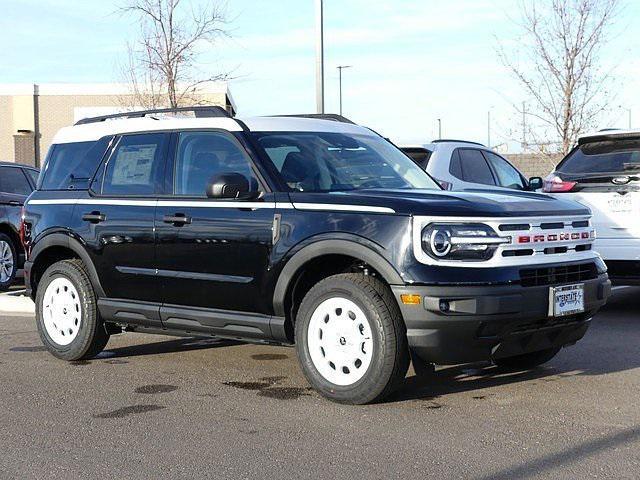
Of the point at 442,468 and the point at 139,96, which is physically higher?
the point at 139,96

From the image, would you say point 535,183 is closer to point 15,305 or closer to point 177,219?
point 177,219

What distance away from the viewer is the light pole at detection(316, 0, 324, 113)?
14594 mm

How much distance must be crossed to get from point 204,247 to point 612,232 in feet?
14.7

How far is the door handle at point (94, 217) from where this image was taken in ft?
23.3

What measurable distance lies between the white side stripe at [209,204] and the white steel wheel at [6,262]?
16.2ft

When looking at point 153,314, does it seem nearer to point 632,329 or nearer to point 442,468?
point 442,468

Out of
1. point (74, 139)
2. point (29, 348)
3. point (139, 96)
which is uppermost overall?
point (139, 96)

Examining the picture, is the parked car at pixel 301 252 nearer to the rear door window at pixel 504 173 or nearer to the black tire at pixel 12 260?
the rear door window at pixel 504 173

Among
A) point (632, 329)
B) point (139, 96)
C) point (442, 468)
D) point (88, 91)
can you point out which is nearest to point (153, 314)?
point (442, 468)

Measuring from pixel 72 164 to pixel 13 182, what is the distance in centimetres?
580

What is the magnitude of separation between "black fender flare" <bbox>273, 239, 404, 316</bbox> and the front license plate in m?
0.98

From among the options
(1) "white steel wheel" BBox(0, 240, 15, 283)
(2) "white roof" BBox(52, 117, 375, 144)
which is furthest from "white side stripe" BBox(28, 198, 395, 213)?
(1) "white steel wheel" BBox(0, 240, 15, 283)

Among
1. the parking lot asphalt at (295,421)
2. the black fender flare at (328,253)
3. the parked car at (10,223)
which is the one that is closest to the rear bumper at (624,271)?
the parking lot asphalt at (295,421)

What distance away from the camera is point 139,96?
80.5 feet
